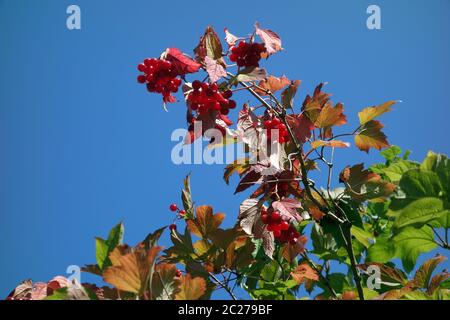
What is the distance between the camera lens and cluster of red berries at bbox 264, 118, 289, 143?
6.48ft

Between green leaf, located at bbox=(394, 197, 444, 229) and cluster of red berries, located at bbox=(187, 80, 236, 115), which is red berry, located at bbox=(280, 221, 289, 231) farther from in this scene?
green leaf, located at bbox=(394, 197, 444, 229)

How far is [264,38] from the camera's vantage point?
2.03 m

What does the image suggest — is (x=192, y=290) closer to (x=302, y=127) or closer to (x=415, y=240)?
(x=415, y=240)

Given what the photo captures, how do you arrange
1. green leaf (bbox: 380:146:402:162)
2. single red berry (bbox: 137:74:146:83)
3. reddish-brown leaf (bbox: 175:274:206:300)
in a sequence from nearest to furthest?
reddish-brown leaf (bbox: 175:274:206:300), single red berry (bbox: 137:74:146:83), green leaf (bbox: 380:146:402:162)

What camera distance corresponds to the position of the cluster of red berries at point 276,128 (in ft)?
6.48

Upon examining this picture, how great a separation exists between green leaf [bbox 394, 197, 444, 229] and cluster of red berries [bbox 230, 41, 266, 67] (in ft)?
3.54

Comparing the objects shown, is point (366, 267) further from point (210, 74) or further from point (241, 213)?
point (210, 74)

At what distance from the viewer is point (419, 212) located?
1.10 meters

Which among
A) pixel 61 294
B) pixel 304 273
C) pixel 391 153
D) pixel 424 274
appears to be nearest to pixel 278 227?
pixel 304 273

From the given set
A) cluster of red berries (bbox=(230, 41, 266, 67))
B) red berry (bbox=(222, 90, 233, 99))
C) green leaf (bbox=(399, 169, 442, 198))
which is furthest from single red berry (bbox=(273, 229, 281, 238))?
green leaf (bbox=(399, 169, 442, 198))

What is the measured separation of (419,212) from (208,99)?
1.01m

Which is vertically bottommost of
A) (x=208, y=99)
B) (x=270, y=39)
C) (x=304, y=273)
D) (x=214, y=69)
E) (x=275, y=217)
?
(x=304, y=273)
